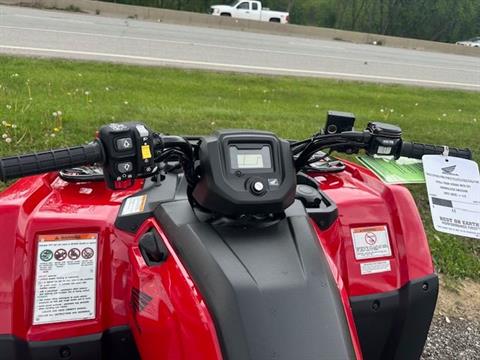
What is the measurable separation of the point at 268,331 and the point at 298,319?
77 millimetres

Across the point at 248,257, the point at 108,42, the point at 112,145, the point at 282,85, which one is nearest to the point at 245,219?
the point at 248,257

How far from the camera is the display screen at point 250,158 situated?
136 centimetres

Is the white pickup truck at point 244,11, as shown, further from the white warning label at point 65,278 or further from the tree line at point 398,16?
the white warning label at point 65,278

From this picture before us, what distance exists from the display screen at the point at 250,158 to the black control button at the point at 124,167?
0.26 meters

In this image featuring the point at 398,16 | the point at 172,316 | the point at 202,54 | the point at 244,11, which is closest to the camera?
the point at 172,316

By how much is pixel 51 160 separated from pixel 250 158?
0.51 metres

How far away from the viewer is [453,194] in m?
1.66

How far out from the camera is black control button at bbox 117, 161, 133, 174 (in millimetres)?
1358

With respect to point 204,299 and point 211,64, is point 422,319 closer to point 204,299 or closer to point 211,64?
point 204,299

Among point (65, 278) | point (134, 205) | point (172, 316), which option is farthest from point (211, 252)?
point (65, 278)

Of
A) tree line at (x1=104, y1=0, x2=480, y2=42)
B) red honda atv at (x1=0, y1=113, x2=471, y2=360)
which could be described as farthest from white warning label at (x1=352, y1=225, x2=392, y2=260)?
tree line at (x1=104, y1=0, x2=480, y2=42)

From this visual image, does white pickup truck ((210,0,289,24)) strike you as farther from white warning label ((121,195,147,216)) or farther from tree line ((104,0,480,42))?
white warning label ((121,195,147,216))

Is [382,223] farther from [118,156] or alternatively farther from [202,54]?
[202,54]

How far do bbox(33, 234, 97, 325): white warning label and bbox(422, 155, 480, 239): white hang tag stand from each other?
1.05 meters
